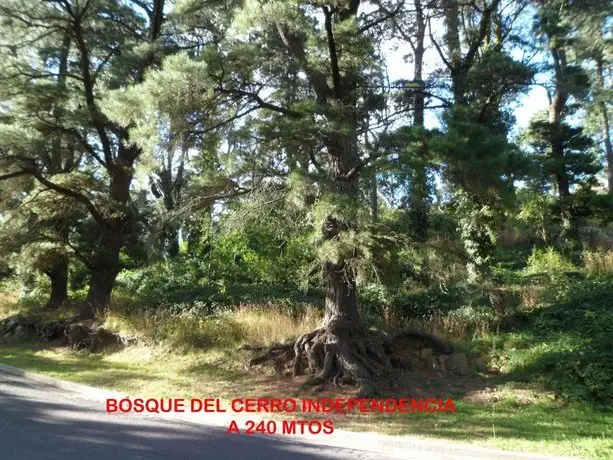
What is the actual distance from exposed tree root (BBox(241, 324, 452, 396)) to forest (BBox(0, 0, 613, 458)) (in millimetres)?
40

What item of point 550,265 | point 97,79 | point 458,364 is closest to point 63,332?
point 97,79

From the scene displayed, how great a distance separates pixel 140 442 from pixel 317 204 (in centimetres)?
411

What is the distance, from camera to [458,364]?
9805mm

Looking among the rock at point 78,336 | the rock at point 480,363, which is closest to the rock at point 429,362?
the rock at point 480,363

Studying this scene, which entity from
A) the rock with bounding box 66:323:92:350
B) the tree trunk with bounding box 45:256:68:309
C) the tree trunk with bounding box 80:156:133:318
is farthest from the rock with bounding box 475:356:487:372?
the tree trunk with bounding box 45:256:68:309

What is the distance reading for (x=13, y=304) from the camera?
20.8m

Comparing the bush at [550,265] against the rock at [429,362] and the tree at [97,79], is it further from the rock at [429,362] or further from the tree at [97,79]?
the tree at [97,79]

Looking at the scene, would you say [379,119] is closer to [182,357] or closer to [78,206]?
[182,357]

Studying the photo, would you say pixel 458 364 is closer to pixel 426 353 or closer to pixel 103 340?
pixel 426 353

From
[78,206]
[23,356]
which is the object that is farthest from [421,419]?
[78,206]

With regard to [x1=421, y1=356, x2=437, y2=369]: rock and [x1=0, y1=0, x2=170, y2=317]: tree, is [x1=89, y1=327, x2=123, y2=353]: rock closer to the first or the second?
[x1=0, y1=0, x2=170, y2=317]: tree

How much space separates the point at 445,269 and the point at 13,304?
1892cm

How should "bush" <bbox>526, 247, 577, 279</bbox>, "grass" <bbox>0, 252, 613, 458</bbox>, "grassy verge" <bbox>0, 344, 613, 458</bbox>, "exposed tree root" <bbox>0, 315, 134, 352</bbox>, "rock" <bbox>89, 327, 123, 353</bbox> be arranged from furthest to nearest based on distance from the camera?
"bush" <bbox>526, 247, 577, 279</bbox> → "exposed tree root" <bbox>0, 315, 134, 352</bbox> → "rock" <bbox>89, 327, 123, 353</bbox> → "grass" <bbox>0, 252, 613, 458</bbox> → "grassy verge" <bbox>0, 344, 613, 458</bbox>

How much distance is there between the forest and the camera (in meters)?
8.08
